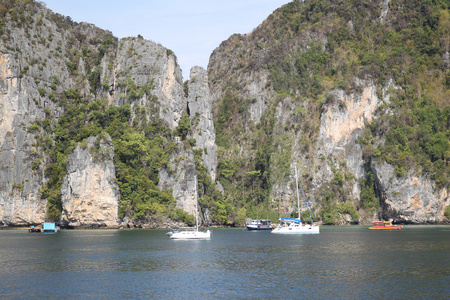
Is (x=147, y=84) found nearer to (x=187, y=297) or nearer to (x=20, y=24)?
(x=20, y=24)

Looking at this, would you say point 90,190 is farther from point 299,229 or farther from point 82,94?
point 299,229

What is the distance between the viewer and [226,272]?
42.9 metres

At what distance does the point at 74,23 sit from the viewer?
154 metres

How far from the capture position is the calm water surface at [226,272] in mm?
34219

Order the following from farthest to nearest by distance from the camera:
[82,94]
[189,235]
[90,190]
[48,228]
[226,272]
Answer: [82,94] → [90,190] → [48,228] → [189,235] → [226,272]

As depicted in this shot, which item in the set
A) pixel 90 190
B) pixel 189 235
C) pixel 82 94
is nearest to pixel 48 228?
pixel 90 190

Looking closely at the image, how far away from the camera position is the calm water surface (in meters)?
34.2

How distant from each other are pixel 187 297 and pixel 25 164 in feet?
280

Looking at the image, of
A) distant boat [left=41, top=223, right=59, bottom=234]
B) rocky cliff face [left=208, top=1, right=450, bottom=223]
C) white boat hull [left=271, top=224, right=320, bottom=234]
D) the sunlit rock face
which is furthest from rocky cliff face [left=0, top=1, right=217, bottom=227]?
rocky cliff face [left=208, top=1, right=450, bottom=223]

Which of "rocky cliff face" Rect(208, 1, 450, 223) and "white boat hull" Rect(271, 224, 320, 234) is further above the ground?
"rocky cliff face" Rect(208, 1, 450, 223)

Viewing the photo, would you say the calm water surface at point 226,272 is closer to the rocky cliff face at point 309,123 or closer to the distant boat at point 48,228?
the distant boat at point 48,228

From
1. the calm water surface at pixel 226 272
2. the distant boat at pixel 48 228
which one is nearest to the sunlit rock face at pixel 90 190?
the distant boat at pixel 48 228

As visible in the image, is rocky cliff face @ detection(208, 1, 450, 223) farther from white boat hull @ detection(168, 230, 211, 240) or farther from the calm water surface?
the calm water surface

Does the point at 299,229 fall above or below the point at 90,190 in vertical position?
below
